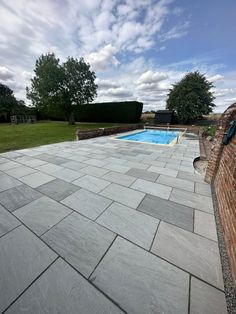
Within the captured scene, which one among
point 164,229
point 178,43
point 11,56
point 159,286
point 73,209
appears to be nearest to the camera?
point 159,286

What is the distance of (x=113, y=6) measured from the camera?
190 inches

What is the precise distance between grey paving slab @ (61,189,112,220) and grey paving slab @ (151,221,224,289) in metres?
0.93

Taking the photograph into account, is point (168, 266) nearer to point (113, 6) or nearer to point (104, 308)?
point (104, 308)

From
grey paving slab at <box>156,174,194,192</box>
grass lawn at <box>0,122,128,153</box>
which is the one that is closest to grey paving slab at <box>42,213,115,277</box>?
grey paving slab at <box>156,174,194,192</box>

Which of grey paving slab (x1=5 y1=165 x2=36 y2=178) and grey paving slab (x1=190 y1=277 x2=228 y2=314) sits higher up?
grey paving slab (x1=190 y1=277 x2=228 y2=314)

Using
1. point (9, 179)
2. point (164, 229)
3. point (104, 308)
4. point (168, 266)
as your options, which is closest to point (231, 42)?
point (164, 229)

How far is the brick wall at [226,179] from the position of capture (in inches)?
57.3

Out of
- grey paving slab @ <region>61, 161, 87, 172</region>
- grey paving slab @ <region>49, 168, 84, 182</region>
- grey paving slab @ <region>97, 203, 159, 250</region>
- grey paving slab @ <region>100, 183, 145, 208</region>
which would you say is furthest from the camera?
grey paving slab @ <region>61, 161, 87, 172</region>

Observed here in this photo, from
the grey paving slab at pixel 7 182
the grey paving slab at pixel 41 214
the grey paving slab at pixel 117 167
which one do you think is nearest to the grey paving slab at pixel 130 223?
the grey paving slab at pixel 41 214

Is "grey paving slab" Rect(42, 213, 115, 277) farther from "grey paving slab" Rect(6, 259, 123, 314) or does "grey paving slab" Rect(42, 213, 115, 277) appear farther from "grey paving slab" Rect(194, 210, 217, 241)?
"grey paving slab" Rect(194, 210, 217, 241)

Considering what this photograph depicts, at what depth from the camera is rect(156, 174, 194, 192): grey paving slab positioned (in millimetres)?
2896

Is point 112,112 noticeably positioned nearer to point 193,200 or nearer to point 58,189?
point 58,189

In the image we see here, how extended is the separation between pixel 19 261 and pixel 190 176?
141 inches

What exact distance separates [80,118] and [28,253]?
2033 centimetres
